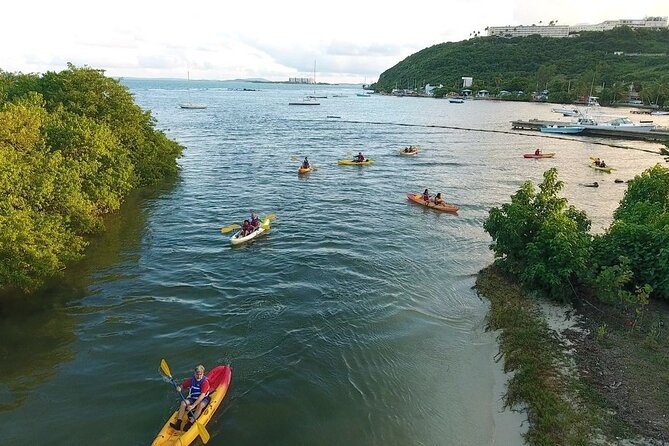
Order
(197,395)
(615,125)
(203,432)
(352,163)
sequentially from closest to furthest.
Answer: (203,432) < (197,395) < (352,163) < (615,125)

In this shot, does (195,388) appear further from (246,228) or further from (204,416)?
(246,228)

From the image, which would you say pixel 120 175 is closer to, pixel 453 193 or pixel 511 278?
pixel 511 278

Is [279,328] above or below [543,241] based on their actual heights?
below

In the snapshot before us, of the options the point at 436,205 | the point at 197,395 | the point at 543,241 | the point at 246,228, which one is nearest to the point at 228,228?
the point at 246,228

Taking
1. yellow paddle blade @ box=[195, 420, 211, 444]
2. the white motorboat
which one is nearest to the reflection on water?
yellow paddle blade @ box=[195, 420, 211, 444]

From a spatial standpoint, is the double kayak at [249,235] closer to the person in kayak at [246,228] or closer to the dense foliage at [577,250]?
the person in kayak at [246,228]

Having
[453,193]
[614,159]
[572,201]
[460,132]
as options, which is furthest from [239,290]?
[460,132]

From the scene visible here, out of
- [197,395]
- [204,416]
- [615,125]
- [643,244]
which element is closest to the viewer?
[204,416]

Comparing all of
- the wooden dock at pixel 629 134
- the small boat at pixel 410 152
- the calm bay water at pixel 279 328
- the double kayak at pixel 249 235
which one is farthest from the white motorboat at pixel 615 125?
the double kayak at pixel 249 235
